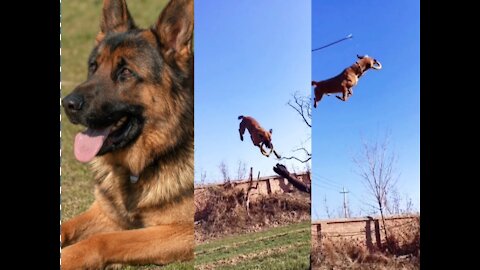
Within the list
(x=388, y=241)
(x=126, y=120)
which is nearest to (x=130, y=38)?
(x=126, y=120)

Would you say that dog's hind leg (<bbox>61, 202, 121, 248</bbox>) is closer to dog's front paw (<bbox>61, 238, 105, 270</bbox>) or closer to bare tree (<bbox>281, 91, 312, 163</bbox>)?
dog's front paw (<bbox>61, 238, 105, 270</bbox>)

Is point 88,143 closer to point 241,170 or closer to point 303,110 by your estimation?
point 241,170

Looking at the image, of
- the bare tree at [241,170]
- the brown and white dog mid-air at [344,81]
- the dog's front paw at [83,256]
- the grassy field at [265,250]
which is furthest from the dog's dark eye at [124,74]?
the brown and white dog mid-air at [344,81]

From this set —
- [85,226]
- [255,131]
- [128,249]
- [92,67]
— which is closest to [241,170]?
[255,131]

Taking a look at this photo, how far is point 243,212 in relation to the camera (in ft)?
22.0

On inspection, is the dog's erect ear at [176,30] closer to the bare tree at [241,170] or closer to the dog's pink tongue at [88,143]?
the dog's pink tongue at [88,143]

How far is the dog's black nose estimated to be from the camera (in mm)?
5719

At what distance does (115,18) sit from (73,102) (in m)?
0.80

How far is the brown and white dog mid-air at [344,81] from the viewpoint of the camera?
6.65 m

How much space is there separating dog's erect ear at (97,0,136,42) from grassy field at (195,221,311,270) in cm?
193

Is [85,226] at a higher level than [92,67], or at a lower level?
lower

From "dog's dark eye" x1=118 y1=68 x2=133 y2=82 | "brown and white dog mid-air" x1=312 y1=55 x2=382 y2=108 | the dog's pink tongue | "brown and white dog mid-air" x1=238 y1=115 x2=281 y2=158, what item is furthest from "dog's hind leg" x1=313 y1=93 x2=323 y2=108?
the dog's pink tongue

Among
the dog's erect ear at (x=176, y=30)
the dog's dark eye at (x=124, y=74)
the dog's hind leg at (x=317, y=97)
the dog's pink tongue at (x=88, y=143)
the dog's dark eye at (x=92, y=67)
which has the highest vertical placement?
the dog's erect ear at (x=176, y=30)
